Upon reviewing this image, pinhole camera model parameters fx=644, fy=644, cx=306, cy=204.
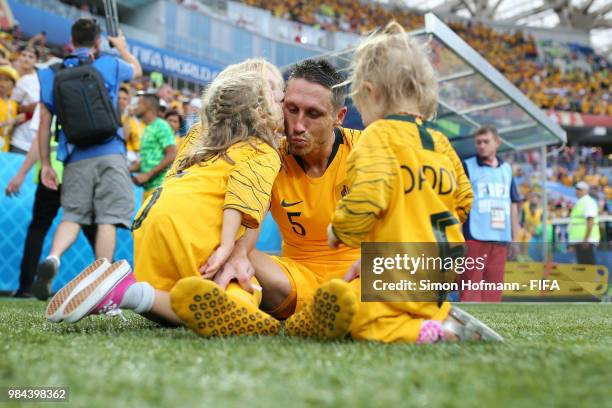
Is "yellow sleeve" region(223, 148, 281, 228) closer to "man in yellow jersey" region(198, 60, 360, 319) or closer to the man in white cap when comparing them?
"man in yellow jersey" region(198, 60, 360, 319)

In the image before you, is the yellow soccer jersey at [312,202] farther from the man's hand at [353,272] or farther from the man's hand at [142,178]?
the man's hand at [142,178]

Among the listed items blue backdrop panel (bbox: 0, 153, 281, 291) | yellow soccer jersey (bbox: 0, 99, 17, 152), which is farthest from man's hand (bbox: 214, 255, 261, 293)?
yellow soccer jersey (bbox: 0, 99, 17, 152)

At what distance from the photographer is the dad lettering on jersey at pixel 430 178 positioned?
6.34 ft

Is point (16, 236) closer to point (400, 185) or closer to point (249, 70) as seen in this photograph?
point (249, 70)

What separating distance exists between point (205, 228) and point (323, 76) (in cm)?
83

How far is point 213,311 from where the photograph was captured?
196 centimetres

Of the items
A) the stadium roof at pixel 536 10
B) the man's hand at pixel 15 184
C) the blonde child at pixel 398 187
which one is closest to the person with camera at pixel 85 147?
the man's hand at pixel 15 184

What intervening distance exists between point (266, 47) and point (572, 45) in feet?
69.2

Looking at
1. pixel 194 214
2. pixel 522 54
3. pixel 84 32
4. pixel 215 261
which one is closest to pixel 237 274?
pixel 215 261

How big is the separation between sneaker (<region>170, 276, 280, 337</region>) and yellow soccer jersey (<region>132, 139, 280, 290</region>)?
0.83 feet

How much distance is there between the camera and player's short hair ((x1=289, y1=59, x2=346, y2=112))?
2613 millimetres

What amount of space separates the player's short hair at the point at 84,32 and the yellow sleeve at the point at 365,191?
111 inches

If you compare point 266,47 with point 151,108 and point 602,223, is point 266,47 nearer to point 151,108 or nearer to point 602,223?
point 602,223

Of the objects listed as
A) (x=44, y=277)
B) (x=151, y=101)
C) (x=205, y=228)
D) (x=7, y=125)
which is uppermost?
(x=151, y=101)
